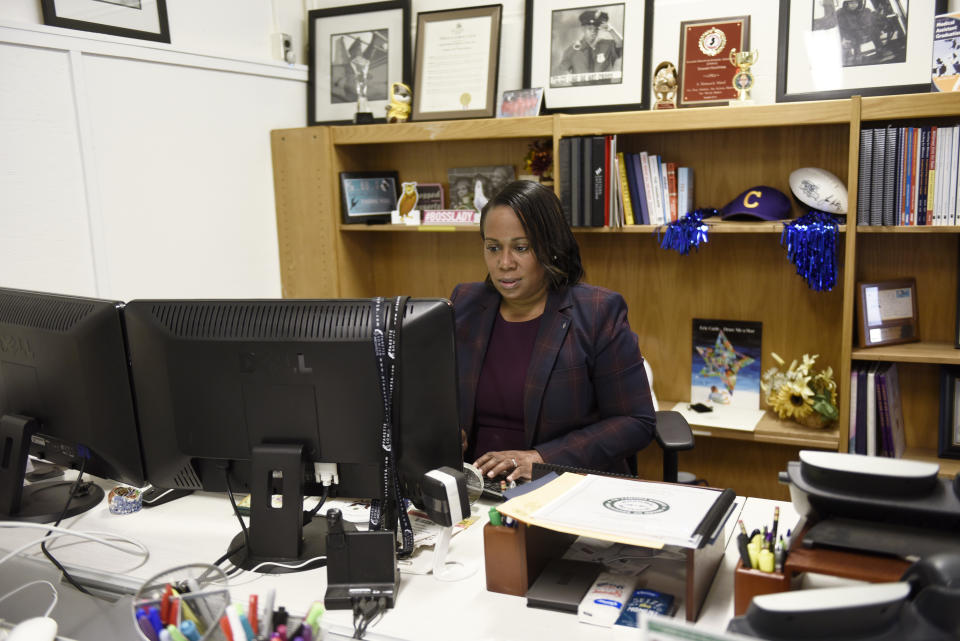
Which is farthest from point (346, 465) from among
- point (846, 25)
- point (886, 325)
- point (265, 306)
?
point (846, 25)

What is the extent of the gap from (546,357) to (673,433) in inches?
16.5

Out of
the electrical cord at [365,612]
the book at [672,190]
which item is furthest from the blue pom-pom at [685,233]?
the electrical cord at [365,612]

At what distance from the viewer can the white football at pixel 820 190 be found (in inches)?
98.8

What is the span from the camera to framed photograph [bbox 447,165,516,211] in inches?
124

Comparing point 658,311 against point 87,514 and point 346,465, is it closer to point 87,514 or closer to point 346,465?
point 346,465

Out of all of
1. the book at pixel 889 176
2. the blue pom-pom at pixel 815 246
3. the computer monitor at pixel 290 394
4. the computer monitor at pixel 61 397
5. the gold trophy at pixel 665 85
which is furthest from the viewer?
the gold trophy at pixel 665 85

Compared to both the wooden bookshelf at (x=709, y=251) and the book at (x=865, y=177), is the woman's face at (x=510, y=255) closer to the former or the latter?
the wooden bookshelf at (x=709, y=251)

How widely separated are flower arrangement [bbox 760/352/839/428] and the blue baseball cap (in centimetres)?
49

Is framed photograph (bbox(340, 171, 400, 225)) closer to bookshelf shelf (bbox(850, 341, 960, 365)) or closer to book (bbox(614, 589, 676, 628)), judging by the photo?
bookshelf shelf (bbox(850, 341, 960, 365))

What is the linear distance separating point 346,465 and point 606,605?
50 centimetres

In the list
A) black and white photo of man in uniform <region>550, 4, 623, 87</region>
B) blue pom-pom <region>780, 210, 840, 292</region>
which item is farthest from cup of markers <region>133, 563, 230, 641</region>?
black and white photo of man in uniform <region>550, 4, 623, 87</region>

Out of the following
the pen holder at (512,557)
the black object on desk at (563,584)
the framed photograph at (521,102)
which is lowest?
the black object on desk at (563,584)

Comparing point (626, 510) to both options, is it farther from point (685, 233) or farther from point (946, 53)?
point (946, 53)

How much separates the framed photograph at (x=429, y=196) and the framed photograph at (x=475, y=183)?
5 centimetres
